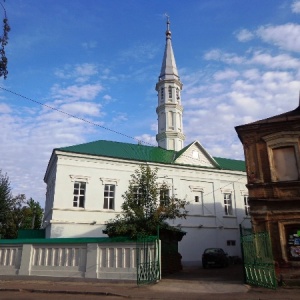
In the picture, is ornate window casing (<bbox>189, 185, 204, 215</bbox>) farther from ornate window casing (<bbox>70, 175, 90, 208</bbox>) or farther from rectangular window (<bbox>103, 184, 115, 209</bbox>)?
ornate window casing (<bbox>70, 175, 90, 208</bbox>)

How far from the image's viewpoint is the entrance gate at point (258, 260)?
13.8 meters

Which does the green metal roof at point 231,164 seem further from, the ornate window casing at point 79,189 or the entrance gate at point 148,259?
the entrance gate at point 148,259

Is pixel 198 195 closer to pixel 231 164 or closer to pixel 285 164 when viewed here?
pixel 231 164

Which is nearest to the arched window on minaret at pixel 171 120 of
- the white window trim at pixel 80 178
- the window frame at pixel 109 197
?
the window frame at pixel 109 197

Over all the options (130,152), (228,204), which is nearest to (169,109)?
(130,152)

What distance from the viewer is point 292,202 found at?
15562 millimetres

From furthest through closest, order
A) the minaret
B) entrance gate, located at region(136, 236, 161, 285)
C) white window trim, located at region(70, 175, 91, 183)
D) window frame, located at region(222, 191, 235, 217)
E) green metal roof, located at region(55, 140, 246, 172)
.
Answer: the minaret < window frame, located at region(222, 191, 235, 217) < green metal roof, located at region(55, 140, 246, 172) < white window trim, located at region(70, 175, 91, 183) < entrance gate, located at region(136, 236, 161, 285)

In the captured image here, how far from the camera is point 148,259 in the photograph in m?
15.4

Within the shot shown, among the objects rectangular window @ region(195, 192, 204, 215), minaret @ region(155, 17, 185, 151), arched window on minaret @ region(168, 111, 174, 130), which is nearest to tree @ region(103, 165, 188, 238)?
rectangular window @ region(195, 192, 204, 215)

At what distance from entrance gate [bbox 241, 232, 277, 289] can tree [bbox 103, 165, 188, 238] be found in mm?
4974

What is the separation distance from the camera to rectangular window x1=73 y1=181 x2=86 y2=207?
27.1 m

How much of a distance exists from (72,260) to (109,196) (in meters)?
11.9

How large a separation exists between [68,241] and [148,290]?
5644 mm

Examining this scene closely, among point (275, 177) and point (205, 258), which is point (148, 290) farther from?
point (205, 258)
